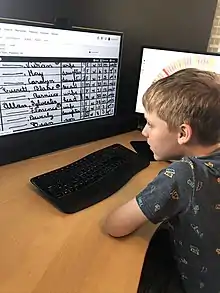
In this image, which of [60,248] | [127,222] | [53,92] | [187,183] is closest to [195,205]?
[187,183]

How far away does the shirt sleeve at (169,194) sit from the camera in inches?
27.8

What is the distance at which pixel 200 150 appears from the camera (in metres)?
0.82

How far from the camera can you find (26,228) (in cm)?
76

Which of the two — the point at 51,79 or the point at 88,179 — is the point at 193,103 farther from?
the point at 51,79

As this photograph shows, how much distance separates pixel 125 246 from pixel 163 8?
49.4 inches

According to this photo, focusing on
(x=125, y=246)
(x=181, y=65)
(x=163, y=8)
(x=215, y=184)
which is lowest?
(x=125, y=246)

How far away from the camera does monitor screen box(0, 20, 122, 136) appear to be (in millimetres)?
933

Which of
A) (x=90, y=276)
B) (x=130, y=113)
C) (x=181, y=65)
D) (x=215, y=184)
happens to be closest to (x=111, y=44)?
(x=181, y=65)

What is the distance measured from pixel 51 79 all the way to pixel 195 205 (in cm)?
64

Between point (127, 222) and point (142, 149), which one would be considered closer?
point (127, 222)

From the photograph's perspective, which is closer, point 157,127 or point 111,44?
point 157,127

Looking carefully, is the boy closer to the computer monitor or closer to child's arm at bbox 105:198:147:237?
child's arm at bbox 105:198:147:237

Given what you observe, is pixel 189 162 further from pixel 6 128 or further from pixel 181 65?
pixel 181 65

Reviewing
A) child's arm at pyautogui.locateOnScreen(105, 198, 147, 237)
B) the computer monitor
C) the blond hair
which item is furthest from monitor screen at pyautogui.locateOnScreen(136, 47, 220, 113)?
child's arm at pyautogui.locateOnScreen(105, 198, 147, 237)
